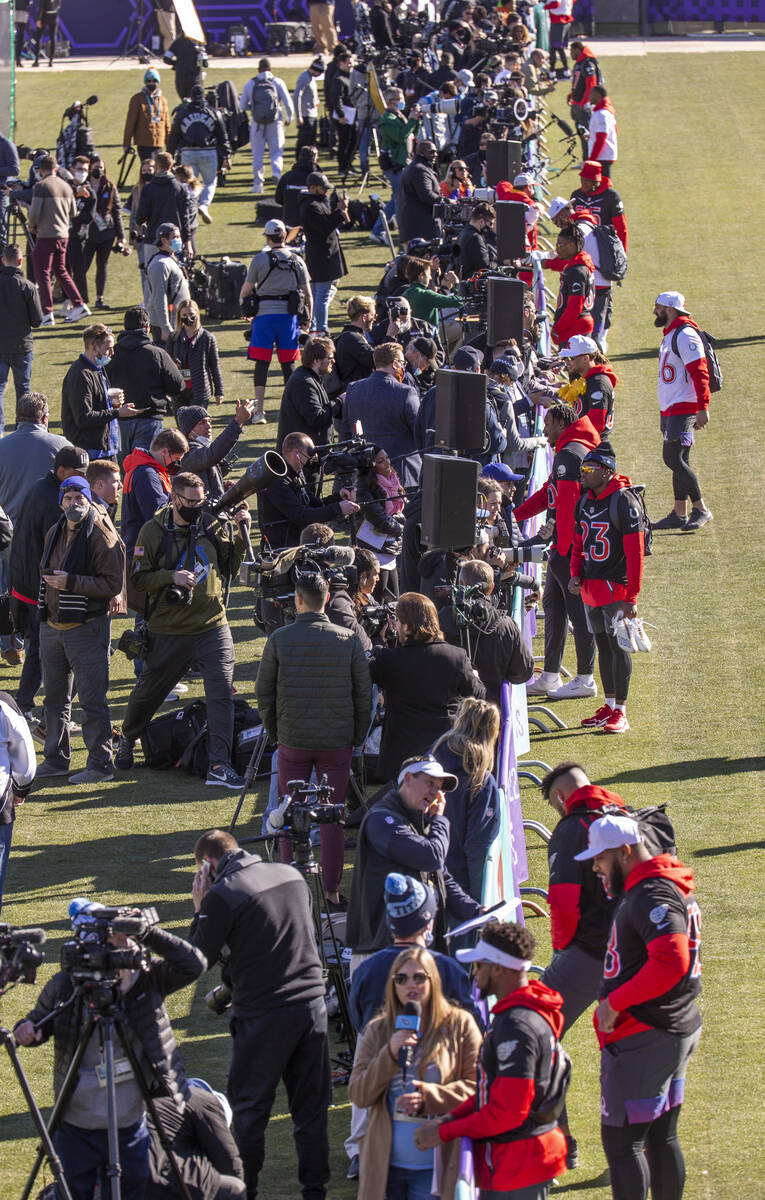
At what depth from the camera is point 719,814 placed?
33.1 ft

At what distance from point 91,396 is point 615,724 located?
474cm

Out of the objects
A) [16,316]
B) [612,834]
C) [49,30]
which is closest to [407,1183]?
[612,834]

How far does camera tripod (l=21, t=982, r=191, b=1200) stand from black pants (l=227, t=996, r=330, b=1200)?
2.17 ft

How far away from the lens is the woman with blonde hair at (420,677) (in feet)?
27.5

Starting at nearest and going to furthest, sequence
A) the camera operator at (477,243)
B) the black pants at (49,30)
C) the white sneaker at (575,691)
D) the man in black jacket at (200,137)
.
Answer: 1. the white sneaker at (575,691)
2. the camera operator at (477,243)
3. the man in black jacket at (200,137)
4. the black pants at (49,30)

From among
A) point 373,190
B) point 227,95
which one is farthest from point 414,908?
point 227,95

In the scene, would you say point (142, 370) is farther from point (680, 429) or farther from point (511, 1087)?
point (511, 1087)

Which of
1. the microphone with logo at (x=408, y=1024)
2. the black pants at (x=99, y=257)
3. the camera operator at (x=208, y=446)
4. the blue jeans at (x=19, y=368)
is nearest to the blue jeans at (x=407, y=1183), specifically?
the microphone with logo at (x=408, y=1024)

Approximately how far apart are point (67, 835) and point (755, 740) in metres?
4.52

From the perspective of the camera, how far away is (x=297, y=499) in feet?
35.4

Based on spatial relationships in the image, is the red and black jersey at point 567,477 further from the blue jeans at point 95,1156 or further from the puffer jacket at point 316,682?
the blue jeans at point 95,1156

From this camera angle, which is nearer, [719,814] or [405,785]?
[405,785]

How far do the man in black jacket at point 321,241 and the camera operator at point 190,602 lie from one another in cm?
828

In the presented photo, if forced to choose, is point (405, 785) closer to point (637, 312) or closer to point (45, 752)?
point (45, 752)
